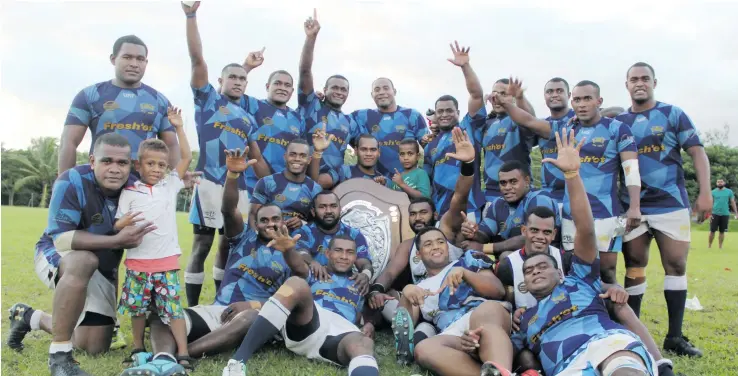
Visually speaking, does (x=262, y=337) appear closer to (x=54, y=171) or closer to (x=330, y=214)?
(x=330, y=214)

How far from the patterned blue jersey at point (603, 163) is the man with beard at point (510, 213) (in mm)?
324

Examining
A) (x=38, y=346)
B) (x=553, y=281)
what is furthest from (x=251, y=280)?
(x=553, y=281)

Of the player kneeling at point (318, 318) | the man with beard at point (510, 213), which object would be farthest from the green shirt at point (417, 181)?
the player kneeling at point (318, 318)

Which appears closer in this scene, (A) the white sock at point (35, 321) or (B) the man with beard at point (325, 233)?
(A) the white sock at point (35, 321)

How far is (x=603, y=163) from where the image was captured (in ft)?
17.2

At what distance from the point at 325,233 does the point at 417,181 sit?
1.62m

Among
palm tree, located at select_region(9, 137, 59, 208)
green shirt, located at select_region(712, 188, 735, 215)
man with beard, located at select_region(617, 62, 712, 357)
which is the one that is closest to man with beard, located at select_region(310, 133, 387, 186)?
man with beard, located at select_region(617, 62, 712, 357)

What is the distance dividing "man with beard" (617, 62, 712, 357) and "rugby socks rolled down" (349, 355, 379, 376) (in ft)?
9.70

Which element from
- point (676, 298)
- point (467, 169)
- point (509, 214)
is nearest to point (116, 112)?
point (467, 169)

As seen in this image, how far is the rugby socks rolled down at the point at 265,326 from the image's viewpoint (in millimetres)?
3974

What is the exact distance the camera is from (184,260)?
12.4m

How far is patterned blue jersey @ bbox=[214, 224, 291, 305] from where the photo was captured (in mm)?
5184

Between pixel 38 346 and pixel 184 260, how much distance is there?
7.59 metres

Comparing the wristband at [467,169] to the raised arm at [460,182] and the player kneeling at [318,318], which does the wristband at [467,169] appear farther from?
the player kneeling at [318,318]
